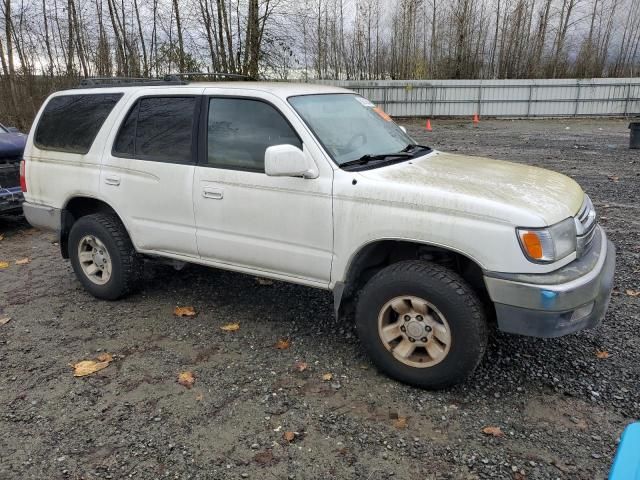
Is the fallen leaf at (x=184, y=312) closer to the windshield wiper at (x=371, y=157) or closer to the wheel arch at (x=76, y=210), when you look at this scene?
the wheel arch at (x=76, y=210)

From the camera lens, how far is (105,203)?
15.3 feet

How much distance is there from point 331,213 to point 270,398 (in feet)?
4.09

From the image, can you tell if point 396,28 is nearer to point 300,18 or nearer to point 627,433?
point 300,18

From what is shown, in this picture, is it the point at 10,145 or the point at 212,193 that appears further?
→ the point at 10,145

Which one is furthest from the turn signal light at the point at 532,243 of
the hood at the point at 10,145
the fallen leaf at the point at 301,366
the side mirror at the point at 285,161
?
the hood at the point at 10,145

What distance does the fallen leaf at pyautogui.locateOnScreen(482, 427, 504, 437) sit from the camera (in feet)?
9.53

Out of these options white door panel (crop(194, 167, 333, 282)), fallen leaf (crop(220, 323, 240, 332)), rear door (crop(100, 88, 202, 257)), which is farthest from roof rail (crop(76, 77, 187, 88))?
fallen leaf (crop(220, 323, 240, 332))

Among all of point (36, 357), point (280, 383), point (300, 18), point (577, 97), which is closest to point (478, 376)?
point (280, 383)

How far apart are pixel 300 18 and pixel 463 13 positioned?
13.1m

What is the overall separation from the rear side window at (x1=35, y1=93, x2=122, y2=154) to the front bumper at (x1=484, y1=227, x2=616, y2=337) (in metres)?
3.54

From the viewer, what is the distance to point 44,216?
4.95m

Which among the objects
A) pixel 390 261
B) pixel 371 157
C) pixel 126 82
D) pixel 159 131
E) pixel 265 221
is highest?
pixel 126 82

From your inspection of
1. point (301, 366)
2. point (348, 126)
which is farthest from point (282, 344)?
point (348, 126)

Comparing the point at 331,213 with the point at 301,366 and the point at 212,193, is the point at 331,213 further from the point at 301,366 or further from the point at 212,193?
the point at 301,366
